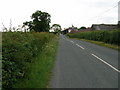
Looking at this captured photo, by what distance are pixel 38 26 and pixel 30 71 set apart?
242 ft

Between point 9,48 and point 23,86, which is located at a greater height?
point 9,48

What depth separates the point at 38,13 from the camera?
84938 mm

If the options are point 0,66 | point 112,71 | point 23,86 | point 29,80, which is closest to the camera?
point 0,66

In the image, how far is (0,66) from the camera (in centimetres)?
573

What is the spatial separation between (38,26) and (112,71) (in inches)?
2869

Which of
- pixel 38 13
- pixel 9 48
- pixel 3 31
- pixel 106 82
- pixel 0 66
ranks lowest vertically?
pixel 106 82

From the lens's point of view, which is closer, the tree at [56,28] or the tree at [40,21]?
the tree at [40,21]

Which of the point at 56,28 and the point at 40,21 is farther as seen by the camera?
the point at 56,28

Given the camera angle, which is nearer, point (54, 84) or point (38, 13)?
point (54, 84)

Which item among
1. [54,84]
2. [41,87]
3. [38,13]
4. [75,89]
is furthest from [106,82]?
[38,13]

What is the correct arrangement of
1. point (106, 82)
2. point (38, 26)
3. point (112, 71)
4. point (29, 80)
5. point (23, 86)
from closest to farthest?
point (23, 86) → point (29, 80) → point (106, 82) → point (112, 71) → point (38, 26)

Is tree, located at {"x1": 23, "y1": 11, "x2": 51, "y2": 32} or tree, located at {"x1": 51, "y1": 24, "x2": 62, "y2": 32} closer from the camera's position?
tree, located at {"x1": 23, "y1": 11, "x2": 51, "y2": 32}

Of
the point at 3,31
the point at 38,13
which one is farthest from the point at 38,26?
the point at 3,31

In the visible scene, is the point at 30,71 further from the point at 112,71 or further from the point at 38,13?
the point at 38,13
